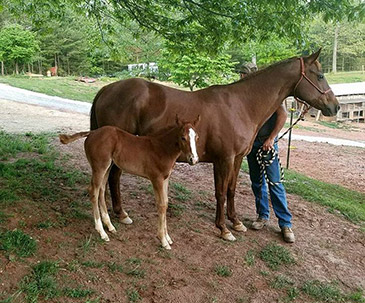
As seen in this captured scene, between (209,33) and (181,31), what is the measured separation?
1.70 ft

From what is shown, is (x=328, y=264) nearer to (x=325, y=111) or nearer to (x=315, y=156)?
(x=325, y=111)

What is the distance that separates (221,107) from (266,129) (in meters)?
0.79

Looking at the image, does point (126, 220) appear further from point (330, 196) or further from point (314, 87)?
point (330, 196)

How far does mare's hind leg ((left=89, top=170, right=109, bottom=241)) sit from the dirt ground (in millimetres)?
96

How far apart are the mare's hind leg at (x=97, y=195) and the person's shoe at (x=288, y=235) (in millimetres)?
2146

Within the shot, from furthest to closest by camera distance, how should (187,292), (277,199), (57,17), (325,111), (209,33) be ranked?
(57,17)
(209,33)
(277,199)
(325,111)
(187,292)

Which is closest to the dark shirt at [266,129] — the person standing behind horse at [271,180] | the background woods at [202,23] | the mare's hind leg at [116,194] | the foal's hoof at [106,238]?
the person standing behind horse at [271,180]

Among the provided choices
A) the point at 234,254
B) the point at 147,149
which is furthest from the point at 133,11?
the point at 234,254

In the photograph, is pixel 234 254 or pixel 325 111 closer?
pixel 234 254

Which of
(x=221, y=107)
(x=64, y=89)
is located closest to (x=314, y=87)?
(x=221, y=107)

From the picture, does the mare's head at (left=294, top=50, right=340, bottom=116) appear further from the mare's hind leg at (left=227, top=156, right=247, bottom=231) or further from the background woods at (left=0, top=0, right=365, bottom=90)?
the mare's hind leg at (left=227, top=156, right=247, bottom=231)

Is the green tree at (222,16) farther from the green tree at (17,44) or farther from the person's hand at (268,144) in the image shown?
the green tree at (17,44)

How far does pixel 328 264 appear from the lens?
13.8 feet

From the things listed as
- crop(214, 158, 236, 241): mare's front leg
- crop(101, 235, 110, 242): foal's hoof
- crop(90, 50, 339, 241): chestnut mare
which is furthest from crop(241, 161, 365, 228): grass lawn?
crop(101, 235, 110, 242): foal's hoof
